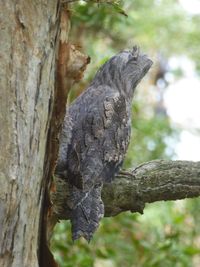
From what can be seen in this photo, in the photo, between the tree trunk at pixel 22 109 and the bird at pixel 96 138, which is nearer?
the tree trunk at pixel 22 109

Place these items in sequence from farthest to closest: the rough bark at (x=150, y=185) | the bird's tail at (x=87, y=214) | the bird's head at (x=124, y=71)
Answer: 1. the bird's head at (x=124, y=71)
2. the rough bark at (x=150, y=185)
3. the bird's tail at (x=87, y=214)

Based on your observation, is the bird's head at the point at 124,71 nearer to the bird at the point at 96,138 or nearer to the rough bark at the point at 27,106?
the bird at the point at 96,138

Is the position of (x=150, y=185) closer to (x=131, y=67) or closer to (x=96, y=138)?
(x=96, y=138)

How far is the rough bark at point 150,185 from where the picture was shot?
251cm

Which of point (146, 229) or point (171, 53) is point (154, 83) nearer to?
point (171, 53)

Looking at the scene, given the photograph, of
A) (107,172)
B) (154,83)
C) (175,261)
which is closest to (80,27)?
(175,261)

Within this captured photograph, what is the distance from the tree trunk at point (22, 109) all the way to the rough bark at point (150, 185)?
0.67 m

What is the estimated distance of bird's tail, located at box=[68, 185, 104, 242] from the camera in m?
2.26

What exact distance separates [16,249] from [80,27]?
2924 mm

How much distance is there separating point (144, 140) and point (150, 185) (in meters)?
2.25

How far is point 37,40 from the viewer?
1830 mm

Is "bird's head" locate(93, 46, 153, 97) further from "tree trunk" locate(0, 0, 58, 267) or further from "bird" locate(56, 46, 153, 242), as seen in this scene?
"tree trunk" locate(0, 0, 58, 267)

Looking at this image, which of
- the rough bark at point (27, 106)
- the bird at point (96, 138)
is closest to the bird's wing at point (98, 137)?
the bird at point (96, 138)

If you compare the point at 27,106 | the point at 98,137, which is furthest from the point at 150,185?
the point at 27,106
